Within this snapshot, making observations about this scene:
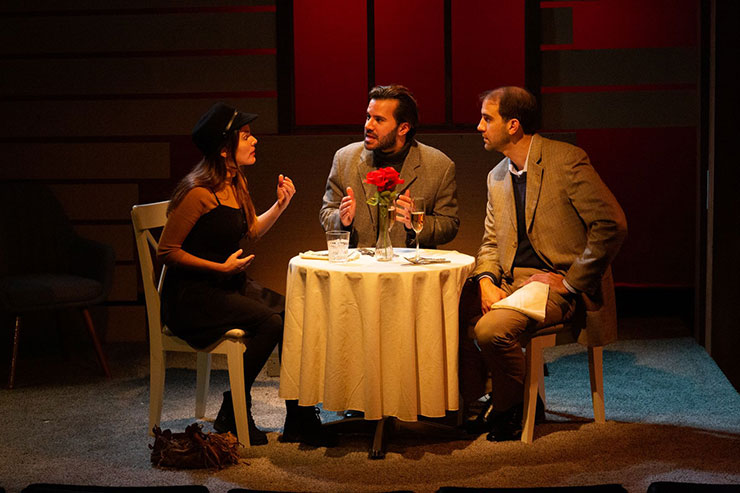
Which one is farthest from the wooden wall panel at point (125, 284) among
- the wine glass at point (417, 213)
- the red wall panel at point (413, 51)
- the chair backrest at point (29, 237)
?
the wine glass at point (417, 213)

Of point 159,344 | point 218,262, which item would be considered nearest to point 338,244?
point 218,262

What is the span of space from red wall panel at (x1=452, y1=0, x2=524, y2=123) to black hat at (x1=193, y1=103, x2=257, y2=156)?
143 inches

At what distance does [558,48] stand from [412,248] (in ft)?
7.11

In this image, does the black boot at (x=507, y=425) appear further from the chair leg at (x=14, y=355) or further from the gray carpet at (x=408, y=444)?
the chair leg at (x=14, y=355)

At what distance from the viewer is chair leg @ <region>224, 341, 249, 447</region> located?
371 centimetres

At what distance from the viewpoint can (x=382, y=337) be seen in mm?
3508

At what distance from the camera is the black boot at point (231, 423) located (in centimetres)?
379

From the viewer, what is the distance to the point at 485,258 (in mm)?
4129

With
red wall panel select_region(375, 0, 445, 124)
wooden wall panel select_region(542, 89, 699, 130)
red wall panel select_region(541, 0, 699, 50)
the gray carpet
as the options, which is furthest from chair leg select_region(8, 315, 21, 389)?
red wall panel select_region(541, 0, 699, 50)

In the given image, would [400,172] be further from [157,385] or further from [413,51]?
[413,51]

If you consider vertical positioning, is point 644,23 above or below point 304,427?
above

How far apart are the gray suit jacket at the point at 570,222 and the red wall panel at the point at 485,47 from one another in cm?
323

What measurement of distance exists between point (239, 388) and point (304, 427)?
0.33 m

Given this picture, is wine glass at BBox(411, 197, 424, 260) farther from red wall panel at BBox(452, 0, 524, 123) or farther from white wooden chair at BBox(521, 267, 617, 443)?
red wall panel at BBox(452, 0, 524, 123)
